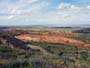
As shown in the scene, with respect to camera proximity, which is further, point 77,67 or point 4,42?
point 4,42

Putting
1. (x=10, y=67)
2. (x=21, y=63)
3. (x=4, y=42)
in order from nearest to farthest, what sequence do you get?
1. (x=10, y=67)
2. (x=21, y=63)
3. (x=4, y=42)

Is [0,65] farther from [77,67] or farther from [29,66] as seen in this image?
[77,67]

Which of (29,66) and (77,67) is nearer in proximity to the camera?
(29,66)

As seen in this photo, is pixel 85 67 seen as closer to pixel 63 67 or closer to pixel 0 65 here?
pixel 63 67

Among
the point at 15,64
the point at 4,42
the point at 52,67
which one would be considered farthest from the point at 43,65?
the point at 4,42

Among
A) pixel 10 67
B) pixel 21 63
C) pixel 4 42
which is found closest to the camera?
pixel 10 67

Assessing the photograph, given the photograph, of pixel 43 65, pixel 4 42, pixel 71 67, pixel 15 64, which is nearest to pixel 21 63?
pixel 15 64

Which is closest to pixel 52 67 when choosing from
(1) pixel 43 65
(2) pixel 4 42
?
(1) pixel 43 65
